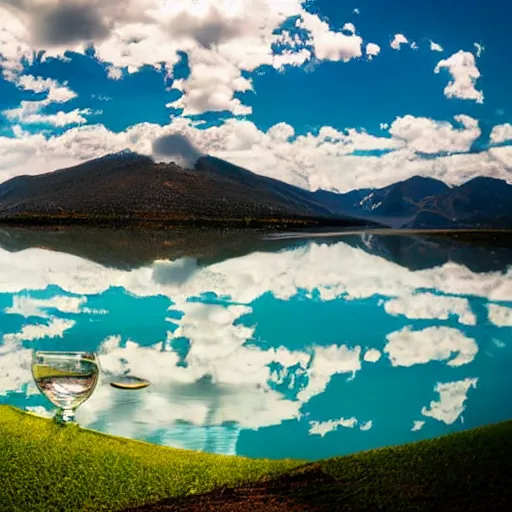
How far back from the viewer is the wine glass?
21.9 ft

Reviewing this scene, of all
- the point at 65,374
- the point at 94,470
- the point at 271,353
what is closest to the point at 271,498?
the point at 94,470

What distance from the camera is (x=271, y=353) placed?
13.8m

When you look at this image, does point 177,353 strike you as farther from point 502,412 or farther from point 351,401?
point 502,412

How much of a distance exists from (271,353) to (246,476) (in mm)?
7428

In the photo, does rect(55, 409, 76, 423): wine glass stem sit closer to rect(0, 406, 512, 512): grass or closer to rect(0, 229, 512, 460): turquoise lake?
rect(0, 406, 512, 512): grass

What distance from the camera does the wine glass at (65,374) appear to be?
6660 millimetres

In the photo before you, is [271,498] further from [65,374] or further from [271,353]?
[271,353]

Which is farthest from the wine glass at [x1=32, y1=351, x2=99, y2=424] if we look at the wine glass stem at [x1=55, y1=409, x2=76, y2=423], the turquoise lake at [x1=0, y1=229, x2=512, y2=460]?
the turquoise lake at [x1=0, y1=229, x2=512, y2=460]

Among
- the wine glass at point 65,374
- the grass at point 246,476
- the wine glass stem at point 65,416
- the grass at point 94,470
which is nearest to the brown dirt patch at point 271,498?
the grass at point 246,476

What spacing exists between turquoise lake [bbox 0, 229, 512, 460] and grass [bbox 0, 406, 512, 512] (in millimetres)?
1516

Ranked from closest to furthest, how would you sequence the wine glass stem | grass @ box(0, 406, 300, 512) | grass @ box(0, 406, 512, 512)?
grass @ box(0, 406, 512, 512) < grass @ box(0, 406, 300, 512) < the wine glass stem

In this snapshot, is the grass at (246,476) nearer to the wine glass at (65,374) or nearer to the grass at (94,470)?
the grass at (94,470)

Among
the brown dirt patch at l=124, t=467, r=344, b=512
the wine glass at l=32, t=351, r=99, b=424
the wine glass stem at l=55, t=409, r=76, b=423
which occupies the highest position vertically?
the wine glass at l=32, t=351, r=99, b=424

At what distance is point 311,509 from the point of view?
542 cm
